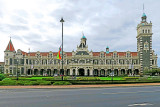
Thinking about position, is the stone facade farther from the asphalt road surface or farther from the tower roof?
the asphalt road surface

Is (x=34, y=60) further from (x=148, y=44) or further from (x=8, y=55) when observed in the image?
(x=148, y=44)

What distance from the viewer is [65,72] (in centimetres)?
7769

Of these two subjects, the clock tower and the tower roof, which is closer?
the clock tower

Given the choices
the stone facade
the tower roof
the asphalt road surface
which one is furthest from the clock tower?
the tower roof

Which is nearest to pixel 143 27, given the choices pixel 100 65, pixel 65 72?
pixel 100 65

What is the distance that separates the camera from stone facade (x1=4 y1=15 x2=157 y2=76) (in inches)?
2881

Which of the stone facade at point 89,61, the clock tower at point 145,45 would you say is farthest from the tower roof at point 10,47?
the clock tower at point 145,45

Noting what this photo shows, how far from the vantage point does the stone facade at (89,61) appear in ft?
240

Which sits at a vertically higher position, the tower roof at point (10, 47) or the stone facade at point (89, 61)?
the tower roof at point (10, 47)

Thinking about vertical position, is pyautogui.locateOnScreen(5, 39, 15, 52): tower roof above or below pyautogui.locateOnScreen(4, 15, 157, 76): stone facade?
above

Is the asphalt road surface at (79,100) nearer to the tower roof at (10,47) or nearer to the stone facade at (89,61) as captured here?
the stone facade at (89,61)

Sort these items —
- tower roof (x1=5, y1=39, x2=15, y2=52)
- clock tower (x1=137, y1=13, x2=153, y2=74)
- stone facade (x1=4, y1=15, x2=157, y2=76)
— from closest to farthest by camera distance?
clock tower (x1=137, y1=13, x2=153, y2=74) < stone facade (x1=4, y1=15, x2=157, y2=76) < tower roof (x1=5, y1=39, x2=15, y2=52)

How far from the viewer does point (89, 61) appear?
7631cm

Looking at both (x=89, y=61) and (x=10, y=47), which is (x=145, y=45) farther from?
(x=10, y=47)
